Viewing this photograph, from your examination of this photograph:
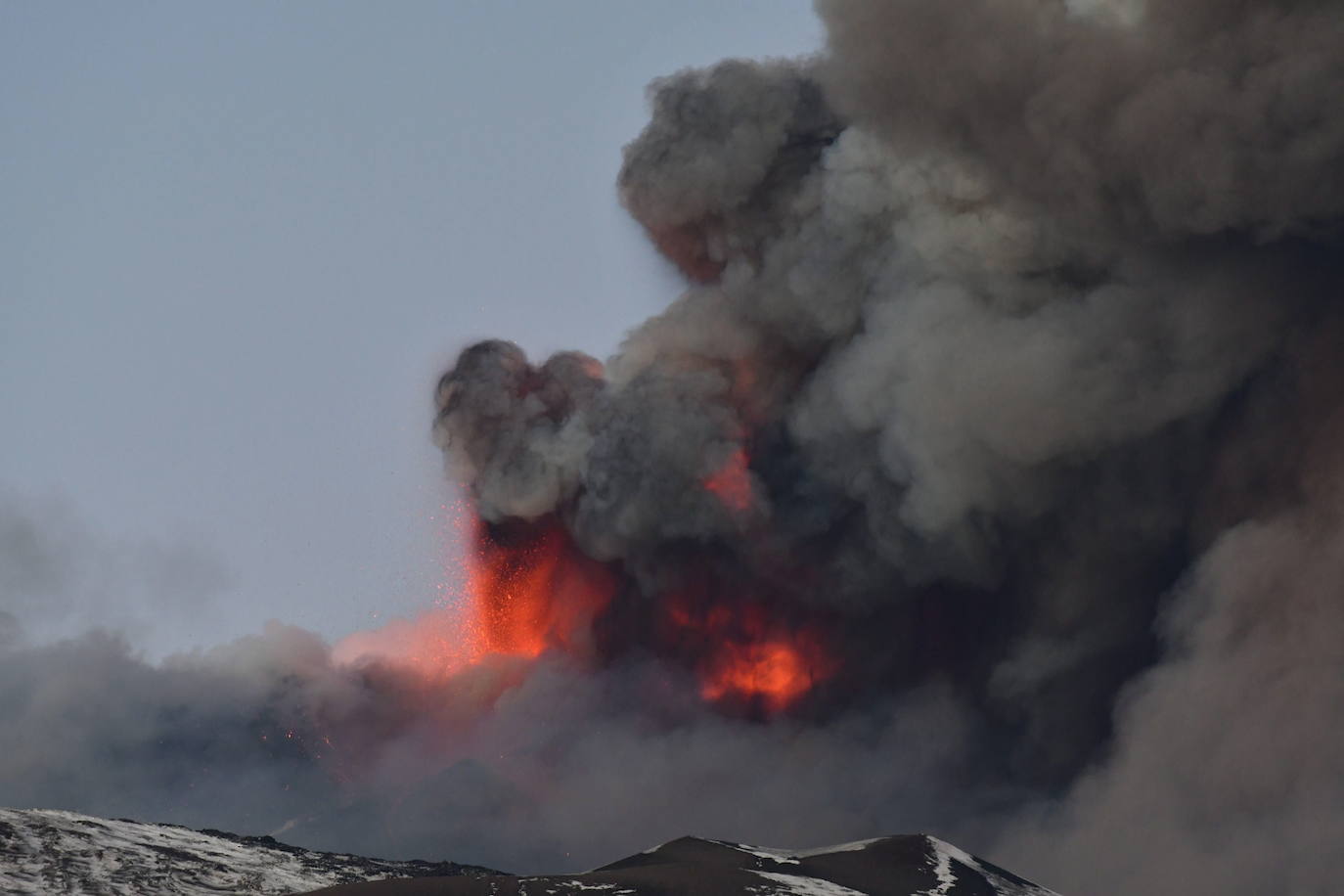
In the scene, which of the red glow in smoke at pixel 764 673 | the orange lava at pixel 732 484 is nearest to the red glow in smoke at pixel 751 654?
the red glow in smoke at pixel 764 673

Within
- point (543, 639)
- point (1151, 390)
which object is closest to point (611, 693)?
point (543, 639)

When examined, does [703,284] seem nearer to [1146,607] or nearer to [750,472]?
[750,472]

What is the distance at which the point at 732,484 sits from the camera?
11838 centimetres

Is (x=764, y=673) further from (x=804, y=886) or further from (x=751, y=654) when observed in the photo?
(x=804, y=886)

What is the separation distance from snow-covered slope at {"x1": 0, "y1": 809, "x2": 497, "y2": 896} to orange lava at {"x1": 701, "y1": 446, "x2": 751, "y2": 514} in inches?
1243

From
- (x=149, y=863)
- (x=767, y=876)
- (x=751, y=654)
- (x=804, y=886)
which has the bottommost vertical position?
(x=804, y=886)

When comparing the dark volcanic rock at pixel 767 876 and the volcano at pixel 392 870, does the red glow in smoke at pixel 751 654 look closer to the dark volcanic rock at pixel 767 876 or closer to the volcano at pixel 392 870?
the dark volcanic rock at pixel 767 876

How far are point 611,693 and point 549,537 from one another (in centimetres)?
1271

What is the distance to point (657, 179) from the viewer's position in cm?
12400

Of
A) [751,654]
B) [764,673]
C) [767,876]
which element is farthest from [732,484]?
[767,876]

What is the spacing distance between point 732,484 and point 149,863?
46684mm

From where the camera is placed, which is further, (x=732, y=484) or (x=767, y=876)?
(x=732, y=484)

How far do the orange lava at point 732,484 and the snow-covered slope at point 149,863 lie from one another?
104 feet

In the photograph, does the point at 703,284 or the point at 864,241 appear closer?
the point at 864,241
